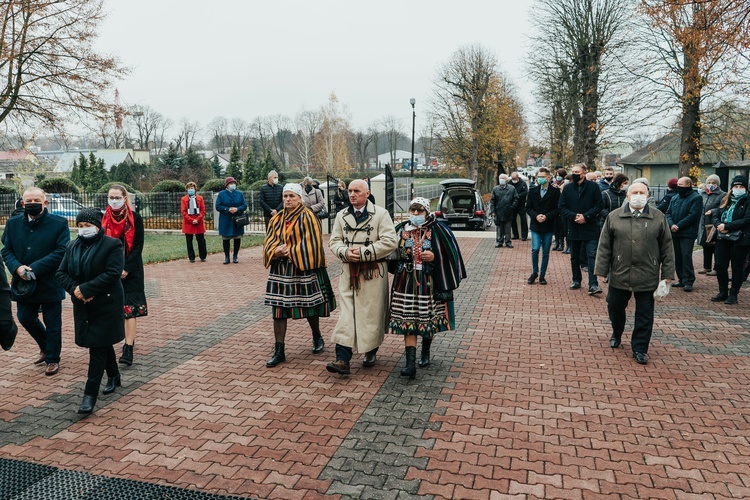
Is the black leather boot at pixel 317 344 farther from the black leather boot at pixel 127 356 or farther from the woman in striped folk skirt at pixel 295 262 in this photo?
Answer: the black leather boot at pixel 127 356

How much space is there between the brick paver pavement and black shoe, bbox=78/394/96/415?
0.09 m

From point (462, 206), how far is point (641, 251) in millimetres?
17200

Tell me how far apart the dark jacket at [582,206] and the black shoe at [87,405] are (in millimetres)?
7406

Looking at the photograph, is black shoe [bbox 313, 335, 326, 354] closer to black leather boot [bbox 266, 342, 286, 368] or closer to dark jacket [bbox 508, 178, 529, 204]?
black leather boot [bbox 266, 342, 286, 368]

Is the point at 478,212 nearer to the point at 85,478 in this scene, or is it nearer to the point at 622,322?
the point at 622,322

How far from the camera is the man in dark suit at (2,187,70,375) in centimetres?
593

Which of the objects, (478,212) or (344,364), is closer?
(344,364)

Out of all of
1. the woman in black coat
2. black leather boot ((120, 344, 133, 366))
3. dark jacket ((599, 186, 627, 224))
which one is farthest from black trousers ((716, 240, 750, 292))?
the woman in black coat

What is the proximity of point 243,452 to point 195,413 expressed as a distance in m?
0.93

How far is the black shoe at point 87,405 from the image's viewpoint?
5.00 metres

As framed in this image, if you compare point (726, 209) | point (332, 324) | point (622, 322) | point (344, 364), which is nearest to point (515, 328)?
point (622, 322)

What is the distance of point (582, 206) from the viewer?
9859mm

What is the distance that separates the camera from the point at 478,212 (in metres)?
22.4

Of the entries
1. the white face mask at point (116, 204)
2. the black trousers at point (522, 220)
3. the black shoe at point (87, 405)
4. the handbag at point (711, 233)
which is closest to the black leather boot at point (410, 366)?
the black shoe at point (87, 405)
